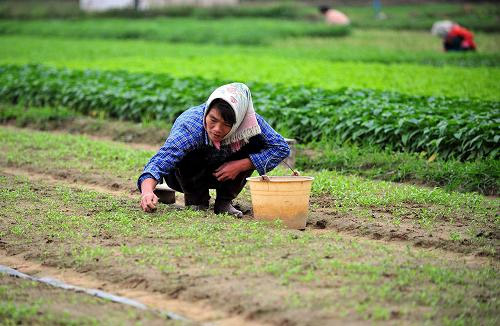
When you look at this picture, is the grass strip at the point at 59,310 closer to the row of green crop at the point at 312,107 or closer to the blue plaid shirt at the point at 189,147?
the blue plaid shirt at the point at 189,147

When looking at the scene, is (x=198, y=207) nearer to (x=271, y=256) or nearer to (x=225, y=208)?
(x=225, y=208)

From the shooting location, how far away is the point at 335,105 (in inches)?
434

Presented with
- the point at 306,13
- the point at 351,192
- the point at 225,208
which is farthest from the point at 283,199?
the point at 306,13

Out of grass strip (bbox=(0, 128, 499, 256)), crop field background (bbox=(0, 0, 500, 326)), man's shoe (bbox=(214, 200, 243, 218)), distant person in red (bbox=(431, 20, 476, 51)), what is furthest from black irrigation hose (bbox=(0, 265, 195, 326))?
distant person in red (bbox=(431, 20, 476, 51))

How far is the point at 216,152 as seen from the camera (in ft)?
21.1

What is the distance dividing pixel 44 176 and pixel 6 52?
16.6 m

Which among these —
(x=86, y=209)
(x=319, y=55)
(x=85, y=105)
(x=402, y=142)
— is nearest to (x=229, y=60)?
(x=319, y=55)

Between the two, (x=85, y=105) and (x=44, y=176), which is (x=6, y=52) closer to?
(x=85, y=105)

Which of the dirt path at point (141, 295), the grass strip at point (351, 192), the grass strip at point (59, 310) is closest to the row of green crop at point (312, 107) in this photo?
the grass strip at point (351, 192)

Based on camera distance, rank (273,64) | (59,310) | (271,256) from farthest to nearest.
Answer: (273,64) < (271,256) < (59,310)

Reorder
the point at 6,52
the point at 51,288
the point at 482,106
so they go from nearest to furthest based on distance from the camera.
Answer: the point at 51,288
the point at 482,106
the point at 6,52

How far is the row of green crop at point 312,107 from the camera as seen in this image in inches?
360

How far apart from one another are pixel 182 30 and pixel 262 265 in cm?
2662

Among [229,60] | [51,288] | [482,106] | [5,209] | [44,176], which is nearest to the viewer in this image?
[51,288]
